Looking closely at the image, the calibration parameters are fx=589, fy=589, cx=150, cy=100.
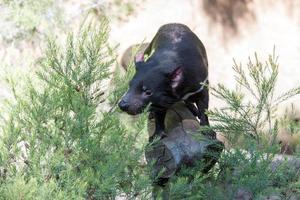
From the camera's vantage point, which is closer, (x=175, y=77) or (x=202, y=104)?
(x=175, y=77)

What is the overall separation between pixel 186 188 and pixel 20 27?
466 cm

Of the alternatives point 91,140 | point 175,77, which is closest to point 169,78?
point 175,77

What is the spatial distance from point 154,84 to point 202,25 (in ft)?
12.4

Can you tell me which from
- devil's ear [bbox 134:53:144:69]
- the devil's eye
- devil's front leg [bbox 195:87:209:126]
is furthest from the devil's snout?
devil's front leg [bbox 195:87:209:126]

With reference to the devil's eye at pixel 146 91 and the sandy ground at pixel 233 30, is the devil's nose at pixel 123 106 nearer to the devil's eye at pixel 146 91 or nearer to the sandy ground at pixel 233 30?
the devil's eye at pixel 146 91

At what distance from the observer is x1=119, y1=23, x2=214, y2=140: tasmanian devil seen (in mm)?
3076

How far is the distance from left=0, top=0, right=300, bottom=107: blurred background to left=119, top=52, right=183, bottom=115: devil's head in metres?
3.42

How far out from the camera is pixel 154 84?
312 centimetres

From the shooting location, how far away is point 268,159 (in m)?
2.62

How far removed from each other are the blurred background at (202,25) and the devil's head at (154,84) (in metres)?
3.42

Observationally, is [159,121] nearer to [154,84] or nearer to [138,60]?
[154,84]

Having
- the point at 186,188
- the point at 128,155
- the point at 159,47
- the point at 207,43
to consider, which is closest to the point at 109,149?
the point at 128,155

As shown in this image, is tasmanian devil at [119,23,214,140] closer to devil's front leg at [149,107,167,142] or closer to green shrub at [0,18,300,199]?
devil's front leg at [149,107,167,142]

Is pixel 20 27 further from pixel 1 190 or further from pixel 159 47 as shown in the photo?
pixel 1 190
